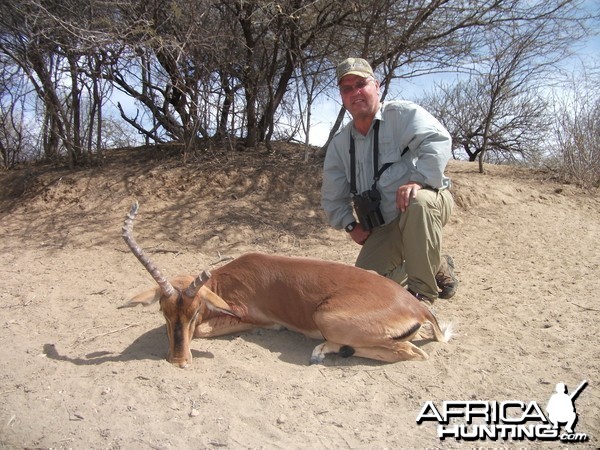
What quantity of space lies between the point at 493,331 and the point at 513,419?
1.42 metres

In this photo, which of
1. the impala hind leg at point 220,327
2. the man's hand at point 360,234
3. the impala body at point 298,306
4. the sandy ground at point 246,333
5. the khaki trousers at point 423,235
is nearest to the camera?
the sandy ground at point 246,333

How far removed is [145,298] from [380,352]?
2004mm

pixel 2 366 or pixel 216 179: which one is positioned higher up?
pixel 216 179

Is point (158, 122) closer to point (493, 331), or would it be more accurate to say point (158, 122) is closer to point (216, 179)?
point (216, 179)

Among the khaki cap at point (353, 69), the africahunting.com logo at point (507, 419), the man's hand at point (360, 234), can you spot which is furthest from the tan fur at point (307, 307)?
the khaki cap at point (353, 69)

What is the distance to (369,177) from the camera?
5.35m

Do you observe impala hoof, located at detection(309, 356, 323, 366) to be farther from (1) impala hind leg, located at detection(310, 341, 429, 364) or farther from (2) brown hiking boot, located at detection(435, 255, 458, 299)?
(2) brown hiking boot, located at detection(435, 255, 458, 299)

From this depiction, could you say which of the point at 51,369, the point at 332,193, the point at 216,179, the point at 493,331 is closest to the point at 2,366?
the point at 51,369

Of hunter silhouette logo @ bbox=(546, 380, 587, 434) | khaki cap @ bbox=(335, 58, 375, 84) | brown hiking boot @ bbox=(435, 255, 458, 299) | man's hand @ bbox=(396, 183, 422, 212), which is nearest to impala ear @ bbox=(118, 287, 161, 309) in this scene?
man's hand @ bbox=(396, 183, 422, 212)

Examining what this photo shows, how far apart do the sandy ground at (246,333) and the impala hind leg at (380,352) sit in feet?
0.30

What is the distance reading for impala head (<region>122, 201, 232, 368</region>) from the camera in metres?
4.07

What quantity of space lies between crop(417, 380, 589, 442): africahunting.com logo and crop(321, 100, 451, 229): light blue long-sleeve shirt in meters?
2.18

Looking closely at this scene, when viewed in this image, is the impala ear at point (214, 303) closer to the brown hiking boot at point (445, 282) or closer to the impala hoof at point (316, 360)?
the impala hoof at point (316, 360)

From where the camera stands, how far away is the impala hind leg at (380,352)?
417 cm
